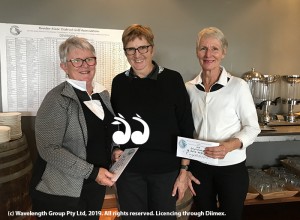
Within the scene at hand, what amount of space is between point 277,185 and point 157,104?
150cm

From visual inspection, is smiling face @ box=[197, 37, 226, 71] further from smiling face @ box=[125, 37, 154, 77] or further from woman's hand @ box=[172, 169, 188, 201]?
woman's hand @ box=[172, 169, 188, 201]

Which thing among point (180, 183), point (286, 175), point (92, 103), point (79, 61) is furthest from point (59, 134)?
point (286, 175)

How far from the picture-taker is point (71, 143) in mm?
1125

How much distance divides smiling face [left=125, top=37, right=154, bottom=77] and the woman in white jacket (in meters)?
0.28

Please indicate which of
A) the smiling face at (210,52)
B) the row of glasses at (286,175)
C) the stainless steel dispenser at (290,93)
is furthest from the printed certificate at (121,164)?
the stainless steel dispenser at (290,93)

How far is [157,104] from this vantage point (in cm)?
129

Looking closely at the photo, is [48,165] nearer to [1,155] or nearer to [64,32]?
[1,155]

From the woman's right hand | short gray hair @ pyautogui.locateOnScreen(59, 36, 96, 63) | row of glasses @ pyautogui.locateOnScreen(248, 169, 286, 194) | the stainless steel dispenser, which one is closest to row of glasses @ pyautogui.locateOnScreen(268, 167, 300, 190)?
row of glasses @ pyautogui.locateOnScreen(248, 169, 286, 194)

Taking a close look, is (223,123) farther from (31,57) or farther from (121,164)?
(31,57)

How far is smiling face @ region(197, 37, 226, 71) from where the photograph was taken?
4.33ft

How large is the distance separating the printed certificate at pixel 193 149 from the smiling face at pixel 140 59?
1.22ft

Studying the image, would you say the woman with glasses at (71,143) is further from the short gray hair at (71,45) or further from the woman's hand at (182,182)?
the woman's hand at (182,182)

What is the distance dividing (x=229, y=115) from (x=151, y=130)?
398 millimetres

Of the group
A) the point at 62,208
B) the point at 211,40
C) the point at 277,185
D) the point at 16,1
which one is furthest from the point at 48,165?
the point at 277,185
